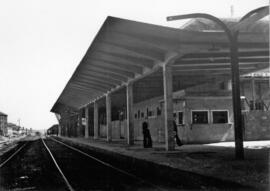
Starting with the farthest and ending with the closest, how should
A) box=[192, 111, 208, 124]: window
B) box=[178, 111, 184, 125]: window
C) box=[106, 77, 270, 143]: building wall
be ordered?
box=[178, 111, 184, 125]: window → box=[192, 111, 208, 124]: window → box=[106, 77, 270, 143]: building wall

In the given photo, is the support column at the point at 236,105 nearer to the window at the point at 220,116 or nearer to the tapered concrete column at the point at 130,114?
the window at the point at 220,116

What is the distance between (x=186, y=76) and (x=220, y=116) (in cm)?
423

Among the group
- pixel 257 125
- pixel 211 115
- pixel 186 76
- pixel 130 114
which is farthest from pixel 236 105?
pixel 257 125

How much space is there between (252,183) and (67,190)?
4397 mm

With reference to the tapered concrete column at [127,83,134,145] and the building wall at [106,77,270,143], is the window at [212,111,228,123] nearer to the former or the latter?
the building wall at [106,77,270,143]

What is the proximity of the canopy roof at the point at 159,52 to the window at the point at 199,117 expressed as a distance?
2.89 metres

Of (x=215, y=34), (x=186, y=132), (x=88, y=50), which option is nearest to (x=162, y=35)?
(x=215, y=34)

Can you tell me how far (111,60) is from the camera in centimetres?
2233

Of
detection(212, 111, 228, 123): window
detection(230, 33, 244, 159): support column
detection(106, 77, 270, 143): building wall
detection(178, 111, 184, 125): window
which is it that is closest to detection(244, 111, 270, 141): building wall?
detection(106, 77, 270, 143): building wall

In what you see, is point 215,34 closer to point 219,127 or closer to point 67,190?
point 67,190

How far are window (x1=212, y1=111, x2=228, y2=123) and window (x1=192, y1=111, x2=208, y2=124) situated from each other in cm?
62

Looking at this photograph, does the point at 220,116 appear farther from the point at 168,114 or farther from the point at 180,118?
the point at 168,114

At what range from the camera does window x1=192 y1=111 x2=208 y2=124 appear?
26750 millimetres

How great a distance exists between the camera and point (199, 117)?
88.1ft
